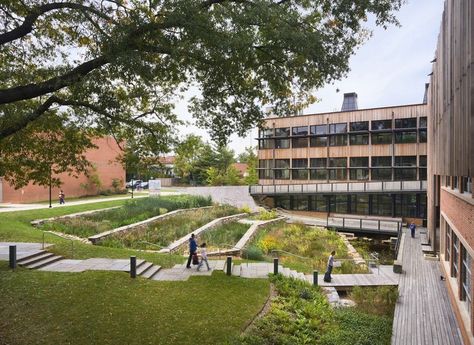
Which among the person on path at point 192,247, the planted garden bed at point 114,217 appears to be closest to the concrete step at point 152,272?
the person on path at point 192,247

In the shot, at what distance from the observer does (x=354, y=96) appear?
1969 inches

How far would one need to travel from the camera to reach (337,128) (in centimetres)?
4253

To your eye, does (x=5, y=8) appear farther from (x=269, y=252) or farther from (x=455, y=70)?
(x=269, y=252)

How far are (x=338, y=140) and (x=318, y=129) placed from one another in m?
3.12

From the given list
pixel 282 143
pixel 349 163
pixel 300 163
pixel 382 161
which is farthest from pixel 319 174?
pixel 382 161

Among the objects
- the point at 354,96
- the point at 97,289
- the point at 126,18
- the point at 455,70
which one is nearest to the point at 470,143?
the point at 455,70

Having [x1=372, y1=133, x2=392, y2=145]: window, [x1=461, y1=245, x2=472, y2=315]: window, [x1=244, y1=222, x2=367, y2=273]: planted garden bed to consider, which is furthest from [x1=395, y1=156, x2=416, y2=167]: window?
[x1=461, y1=245, x2=472, y2=315]: window

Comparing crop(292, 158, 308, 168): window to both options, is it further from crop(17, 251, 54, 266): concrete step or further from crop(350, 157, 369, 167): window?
crop(17, 251, 54, 266): concrete step

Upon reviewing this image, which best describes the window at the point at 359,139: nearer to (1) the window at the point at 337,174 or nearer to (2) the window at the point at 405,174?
(1) the window at the point at 337,174

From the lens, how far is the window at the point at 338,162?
4234 cm

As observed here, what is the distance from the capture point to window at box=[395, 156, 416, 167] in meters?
38.2

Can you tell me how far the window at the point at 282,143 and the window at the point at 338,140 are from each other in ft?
19.7

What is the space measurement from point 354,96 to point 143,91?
146 feet

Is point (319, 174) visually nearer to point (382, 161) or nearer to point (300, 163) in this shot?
point (300, 163)
